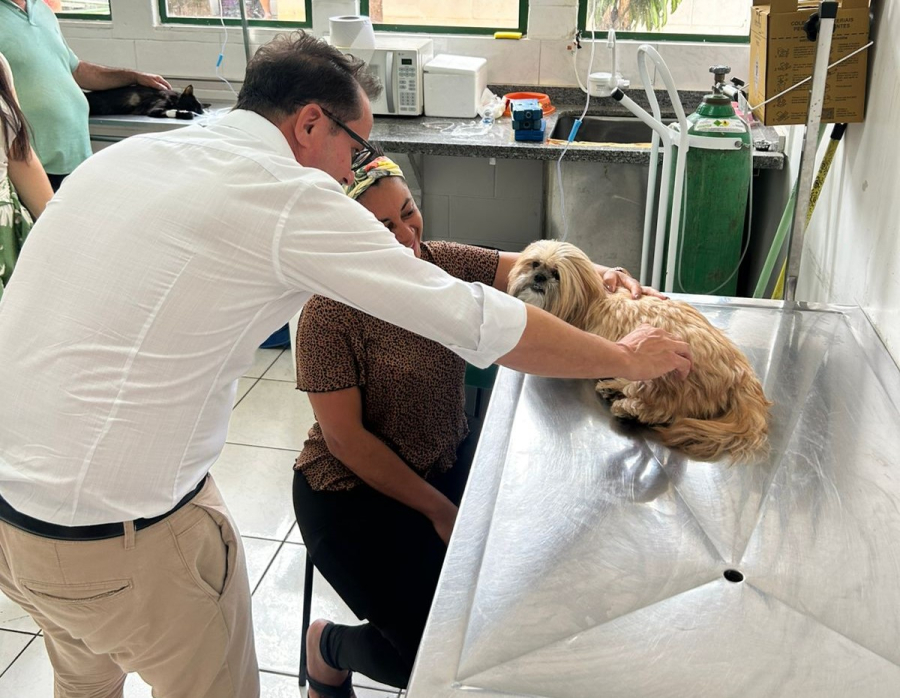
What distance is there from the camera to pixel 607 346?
4.48 feet

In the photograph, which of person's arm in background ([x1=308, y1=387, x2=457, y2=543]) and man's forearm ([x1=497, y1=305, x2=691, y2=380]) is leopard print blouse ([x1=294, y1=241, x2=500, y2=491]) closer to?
person's arm in background ([x1=308, y1=387, x2=457, y2=543])

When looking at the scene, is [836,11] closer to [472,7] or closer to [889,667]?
[889,667]

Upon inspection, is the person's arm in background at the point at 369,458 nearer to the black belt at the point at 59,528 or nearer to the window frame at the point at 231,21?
the black belt at the point at 59,528

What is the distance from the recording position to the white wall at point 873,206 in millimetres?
1626

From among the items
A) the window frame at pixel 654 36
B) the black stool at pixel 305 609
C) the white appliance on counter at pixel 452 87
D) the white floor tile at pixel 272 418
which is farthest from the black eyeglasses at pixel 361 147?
the window frame at pixel 654 36

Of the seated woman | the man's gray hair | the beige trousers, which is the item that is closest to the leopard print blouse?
the seated woman

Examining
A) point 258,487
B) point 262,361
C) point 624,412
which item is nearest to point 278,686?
point 258,487

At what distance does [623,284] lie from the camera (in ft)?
6.14

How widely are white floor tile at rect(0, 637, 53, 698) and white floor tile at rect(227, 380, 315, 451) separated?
1078mm

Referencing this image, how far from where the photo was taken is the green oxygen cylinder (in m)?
2.65

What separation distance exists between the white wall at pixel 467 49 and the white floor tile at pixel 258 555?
8.04 feet

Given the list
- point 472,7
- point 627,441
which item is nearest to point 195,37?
point 472,7

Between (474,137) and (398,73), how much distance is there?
50 centimetres

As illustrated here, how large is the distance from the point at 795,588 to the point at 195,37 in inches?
154
